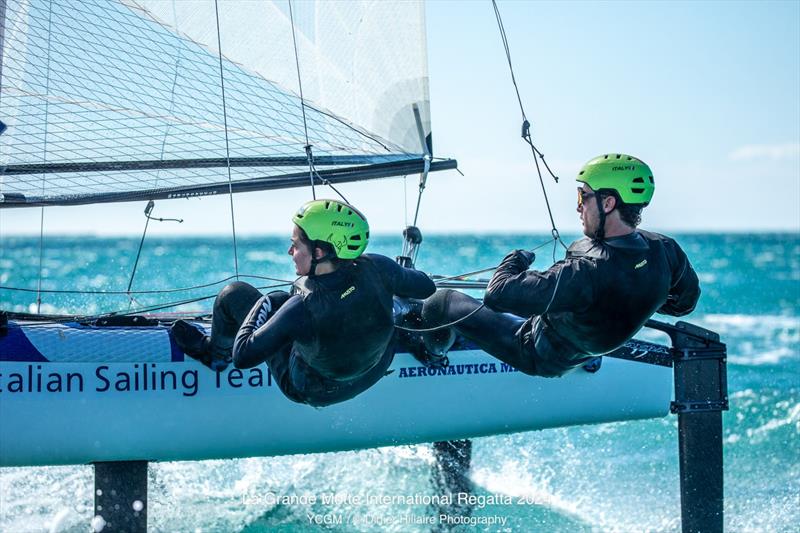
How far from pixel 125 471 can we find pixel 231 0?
2864mm

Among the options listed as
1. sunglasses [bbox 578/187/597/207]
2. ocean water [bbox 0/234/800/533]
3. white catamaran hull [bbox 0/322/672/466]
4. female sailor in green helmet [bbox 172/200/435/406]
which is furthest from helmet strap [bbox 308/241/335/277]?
ocean water [bbox 0/234/800/533]

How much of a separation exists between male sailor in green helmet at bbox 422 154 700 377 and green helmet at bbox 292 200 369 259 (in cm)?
61

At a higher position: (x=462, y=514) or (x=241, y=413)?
(x=241, y=413)

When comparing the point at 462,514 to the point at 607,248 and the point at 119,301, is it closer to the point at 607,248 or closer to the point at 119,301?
the point at 607,248

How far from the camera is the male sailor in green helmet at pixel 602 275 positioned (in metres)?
4.27

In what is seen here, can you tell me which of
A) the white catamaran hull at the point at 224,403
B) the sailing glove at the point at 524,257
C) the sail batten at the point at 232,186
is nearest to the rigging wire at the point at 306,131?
the sail batten at the point at 232,186

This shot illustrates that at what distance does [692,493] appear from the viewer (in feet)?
17.9

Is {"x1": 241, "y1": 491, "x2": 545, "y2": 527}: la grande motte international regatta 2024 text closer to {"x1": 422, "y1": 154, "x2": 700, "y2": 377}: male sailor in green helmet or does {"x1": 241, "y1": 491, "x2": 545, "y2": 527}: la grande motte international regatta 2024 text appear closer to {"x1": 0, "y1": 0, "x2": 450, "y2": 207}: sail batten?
{"x1": 0, "y1": 0, "x2": 450, "y2": 207}: sail batten

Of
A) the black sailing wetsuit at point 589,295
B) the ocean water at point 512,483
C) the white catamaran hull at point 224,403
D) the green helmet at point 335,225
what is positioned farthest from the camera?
the ocean water at point 512,483

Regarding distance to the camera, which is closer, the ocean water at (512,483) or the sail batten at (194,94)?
the sail batten at (194,94)

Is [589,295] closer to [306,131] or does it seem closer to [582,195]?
[582,195]

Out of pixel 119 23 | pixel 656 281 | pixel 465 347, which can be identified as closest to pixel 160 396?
pixel 465 347

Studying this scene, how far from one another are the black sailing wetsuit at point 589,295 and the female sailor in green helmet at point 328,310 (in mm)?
536

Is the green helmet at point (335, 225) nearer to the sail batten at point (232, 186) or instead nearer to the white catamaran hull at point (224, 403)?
the white catamaran hull at point (224, 403)
